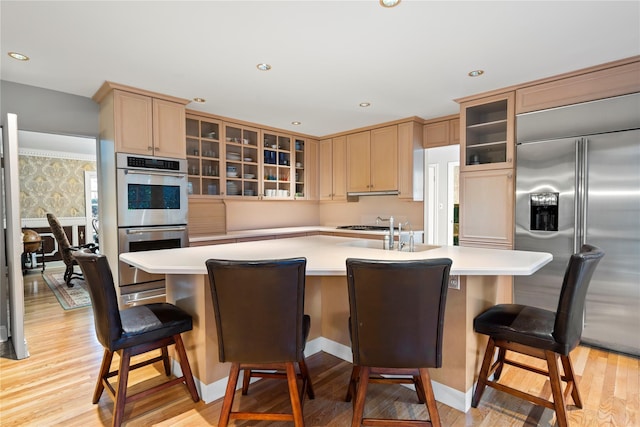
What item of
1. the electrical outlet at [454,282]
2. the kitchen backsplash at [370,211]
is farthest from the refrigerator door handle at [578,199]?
the kitchen backsplash at [370,211]

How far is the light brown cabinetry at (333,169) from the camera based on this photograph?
5.25 m

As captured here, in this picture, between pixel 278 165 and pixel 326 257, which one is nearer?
pixel 326 257

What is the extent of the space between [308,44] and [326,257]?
1.54 metres

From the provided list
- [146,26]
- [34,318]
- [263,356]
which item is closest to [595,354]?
[263,356]

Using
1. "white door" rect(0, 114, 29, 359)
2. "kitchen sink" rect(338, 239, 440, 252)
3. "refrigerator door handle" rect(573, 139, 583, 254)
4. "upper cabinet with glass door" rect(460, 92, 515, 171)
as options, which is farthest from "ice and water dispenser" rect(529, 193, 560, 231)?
"white door" rect(0, 114, 29, 359)

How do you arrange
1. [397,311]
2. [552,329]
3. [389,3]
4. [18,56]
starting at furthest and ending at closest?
1. [18,56]
2. [389,3]
3. [552,329]
4. [397,311]

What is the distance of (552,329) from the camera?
1.69m

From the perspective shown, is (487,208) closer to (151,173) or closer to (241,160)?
(241,160)

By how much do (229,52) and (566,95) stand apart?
117 inches

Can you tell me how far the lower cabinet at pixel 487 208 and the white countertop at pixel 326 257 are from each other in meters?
1.25

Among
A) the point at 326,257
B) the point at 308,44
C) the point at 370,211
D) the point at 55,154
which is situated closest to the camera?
the point at 326,257

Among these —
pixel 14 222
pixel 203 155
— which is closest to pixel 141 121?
pixel 203 155

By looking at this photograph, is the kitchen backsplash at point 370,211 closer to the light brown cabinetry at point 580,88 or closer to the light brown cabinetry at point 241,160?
the light brown cabinetry at point 241,160

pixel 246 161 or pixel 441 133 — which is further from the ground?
pixel 441 133
